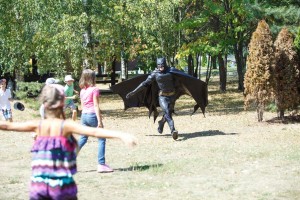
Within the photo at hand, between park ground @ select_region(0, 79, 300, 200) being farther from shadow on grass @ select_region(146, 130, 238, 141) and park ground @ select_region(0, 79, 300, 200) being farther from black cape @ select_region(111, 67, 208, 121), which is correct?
black cape @ select_region(111, 67, 208, 121)

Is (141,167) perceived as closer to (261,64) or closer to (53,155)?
(53,155)

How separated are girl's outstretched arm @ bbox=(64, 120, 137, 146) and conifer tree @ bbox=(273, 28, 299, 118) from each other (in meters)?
13.6

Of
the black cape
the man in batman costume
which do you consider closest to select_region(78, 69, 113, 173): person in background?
the man in batman costume

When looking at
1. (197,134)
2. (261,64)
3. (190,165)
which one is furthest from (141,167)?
(261,64)

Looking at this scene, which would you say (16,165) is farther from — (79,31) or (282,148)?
(79,31)

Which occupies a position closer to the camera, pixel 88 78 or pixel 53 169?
pixel 53 169

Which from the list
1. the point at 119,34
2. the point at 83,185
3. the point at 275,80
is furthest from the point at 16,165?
the point at 119,34

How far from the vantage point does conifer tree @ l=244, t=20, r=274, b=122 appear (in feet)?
56.8

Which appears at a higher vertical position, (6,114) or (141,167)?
(6,114)

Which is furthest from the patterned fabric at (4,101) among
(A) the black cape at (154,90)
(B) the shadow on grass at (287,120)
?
(B) the shadow on grass at (287,120)

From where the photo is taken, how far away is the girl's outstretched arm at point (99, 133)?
4.46m

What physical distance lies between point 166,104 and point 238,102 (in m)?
13.3

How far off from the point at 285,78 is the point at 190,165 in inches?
317

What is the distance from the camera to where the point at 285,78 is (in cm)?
1762
